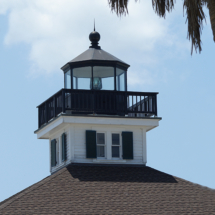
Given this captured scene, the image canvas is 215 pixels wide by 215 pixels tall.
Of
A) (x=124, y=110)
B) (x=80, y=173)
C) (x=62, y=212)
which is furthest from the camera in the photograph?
(x=124, y=110)

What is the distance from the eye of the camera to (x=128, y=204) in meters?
26.1

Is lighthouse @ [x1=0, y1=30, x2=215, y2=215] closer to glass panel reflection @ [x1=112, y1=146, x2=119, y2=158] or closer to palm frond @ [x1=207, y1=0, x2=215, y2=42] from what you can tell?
glass panel reflection @ [x1=112, y1=146, x2=119, y2=158]

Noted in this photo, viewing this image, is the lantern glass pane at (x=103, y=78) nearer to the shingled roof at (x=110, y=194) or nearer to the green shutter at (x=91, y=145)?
the green shutter at (x=91, y=145)

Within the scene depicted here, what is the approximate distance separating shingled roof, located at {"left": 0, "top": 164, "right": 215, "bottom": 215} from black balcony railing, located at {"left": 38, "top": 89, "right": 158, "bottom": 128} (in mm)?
2539

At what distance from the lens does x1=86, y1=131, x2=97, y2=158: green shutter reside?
29830 millimetres

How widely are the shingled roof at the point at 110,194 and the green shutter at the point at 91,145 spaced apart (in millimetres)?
541

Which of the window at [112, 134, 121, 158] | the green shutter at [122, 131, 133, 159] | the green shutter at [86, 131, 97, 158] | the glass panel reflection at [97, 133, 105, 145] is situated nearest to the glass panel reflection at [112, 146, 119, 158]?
the window at [112, 134, 121, 158]

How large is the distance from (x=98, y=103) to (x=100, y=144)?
6.11 feet

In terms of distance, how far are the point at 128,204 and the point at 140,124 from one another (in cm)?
551

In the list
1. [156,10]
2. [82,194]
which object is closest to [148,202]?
[82,194]

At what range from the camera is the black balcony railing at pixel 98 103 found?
2995 cm

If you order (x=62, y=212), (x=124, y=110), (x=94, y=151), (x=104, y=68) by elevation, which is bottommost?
(x=62, y=212)

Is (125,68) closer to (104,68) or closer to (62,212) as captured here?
(104,68)

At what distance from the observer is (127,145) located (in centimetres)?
3058
